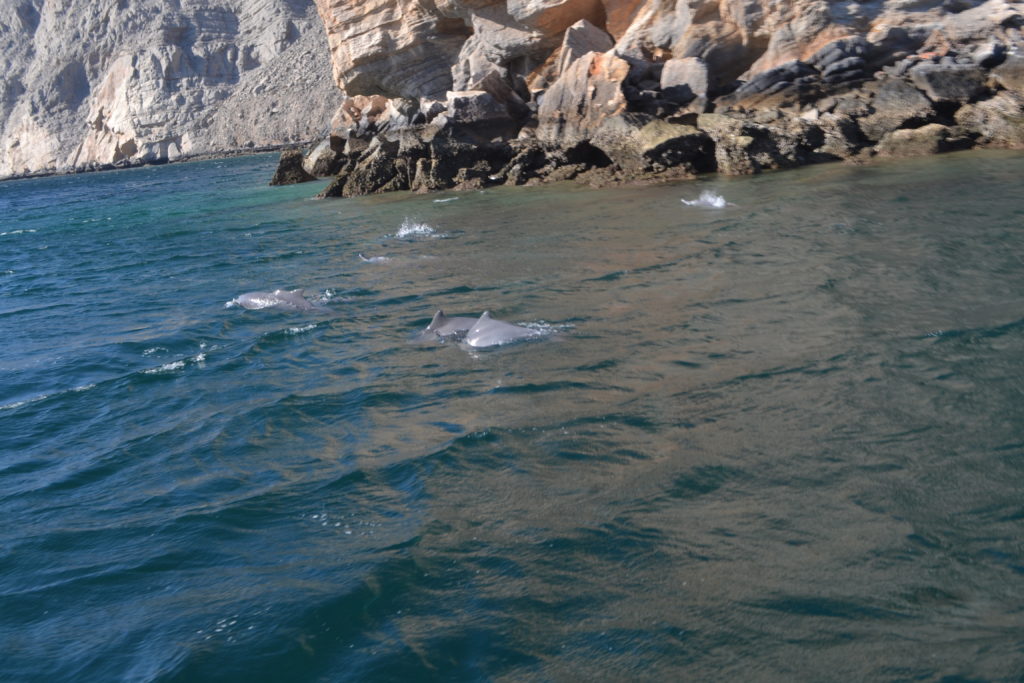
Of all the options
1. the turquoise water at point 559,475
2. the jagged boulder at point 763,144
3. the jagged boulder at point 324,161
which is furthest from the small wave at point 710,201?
the jagged boulder at point 324,161

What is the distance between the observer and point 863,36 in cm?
1955

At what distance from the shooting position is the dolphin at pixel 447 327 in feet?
26.2

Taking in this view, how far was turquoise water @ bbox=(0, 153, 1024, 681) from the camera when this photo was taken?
11.4 feet

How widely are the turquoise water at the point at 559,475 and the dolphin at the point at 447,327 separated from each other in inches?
9.1

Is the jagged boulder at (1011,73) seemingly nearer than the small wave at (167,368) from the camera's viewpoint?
No

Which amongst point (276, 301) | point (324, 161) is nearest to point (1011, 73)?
point (276, 301)

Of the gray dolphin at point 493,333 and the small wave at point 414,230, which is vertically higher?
the gray dolphin at point 493,333

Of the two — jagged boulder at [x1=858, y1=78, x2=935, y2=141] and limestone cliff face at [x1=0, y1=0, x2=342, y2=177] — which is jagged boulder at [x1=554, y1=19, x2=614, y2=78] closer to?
jagged boulder at [x1=858, y1=78, x2=935, y2=141]

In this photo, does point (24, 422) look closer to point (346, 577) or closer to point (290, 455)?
point (290, 455)

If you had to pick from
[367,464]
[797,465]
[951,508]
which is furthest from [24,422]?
[951,508]

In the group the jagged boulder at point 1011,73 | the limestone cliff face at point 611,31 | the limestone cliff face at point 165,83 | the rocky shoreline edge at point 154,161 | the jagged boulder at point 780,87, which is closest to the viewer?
the jagged boulder at point 1011,73

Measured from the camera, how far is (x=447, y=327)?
26.7 ft

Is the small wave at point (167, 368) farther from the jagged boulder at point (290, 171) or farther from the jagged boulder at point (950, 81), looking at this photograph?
the jagged boulder at point (290, 171)

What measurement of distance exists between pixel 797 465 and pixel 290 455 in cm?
341
